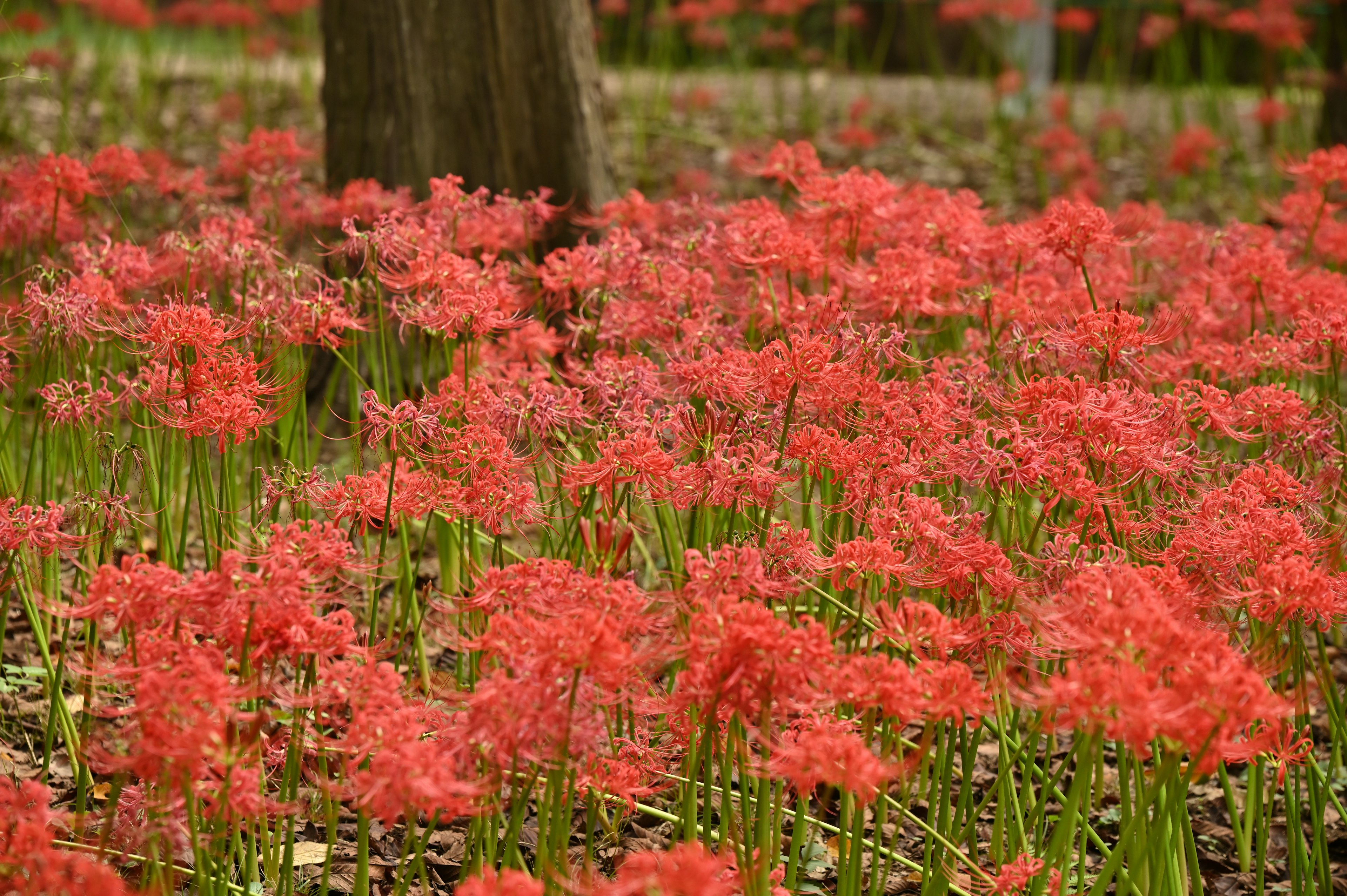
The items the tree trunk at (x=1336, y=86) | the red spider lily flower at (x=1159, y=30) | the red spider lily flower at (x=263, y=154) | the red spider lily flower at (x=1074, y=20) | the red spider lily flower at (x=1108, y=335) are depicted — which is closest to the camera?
the red spider lily flower at (x=1108, y=335)

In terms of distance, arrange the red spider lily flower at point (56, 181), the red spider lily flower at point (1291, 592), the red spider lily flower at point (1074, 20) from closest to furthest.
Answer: the red spider lily flower at point (1291, 592) → the red spider lily flower at point (56, 181) → the red spider lily flower at point (1074, 20)

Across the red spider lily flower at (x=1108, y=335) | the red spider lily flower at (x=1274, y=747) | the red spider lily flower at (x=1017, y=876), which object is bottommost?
the red spider lily flower at (x=1017, y=876)

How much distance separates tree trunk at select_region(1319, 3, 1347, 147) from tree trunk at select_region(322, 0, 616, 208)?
13.8 feet

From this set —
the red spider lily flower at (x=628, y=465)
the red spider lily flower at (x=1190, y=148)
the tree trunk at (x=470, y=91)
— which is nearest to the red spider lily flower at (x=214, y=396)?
the red spider lily flower at (x=628, y=465)

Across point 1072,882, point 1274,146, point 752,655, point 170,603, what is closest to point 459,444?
point 170,603

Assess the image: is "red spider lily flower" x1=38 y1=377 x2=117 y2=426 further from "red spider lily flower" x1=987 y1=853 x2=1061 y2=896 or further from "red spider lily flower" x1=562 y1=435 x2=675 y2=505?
"red spider lily flower" x1=987 y1=853 x2=1061 y2=896

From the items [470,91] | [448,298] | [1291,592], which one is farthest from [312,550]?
[470,91]

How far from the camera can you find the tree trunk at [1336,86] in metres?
6.25

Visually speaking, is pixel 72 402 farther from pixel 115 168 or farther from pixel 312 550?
pixel 115 168

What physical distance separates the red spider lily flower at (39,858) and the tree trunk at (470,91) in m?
2.64

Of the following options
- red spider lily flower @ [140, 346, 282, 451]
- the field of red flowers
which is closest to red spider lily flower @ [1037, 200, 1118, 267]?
the field of red flowers

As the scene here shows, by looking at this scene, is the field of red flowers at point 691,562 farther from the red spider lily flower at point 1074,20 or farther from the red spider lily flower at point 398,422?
the red spider lily flower at point 1074,20

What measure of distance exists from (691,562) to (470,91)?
2665 mm

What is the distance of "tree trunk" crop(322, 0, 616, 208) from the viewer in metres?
3.78
